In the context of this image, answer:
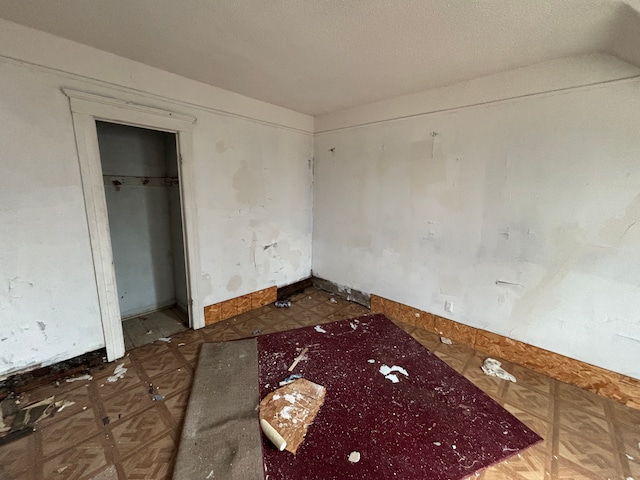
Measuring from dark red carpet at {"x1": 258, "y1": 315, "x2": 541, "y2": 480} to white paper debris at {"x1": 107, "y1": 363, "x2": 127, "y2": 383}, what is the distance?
1.13m

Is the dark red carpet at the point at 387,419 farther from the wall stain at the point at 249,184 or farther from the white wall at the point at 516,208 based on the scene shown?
the wall stain at the point at 249,184

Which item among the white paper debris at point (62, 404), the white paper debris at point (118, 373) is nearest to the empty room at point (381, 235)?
the white paper debris at point (62, 404)

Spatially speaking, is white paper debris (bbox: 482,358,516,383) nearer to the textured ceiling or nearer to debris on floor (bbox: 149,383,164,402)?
the textured ceiling

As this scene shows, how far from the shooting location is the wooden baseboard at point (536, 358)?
205cm

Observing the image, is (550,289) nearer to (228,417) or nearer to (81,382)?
(228,417)

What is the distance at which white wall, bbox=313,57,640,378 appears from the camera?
1960mm

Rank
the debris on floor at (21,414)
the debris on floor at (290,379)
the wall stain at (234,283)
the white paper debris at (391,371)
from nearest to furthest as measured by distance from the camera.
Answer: the debris on floor at (21,414), the debris on floor at (290,379), the white paper debris at (391,371), the wall stain at (234,283)

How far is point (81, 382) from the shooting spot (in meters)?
2.14

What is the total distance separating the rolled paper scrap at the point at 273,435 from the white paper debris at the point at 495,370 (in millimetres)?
1829

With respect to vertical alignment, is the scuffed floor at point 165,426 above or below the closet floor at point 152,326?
below

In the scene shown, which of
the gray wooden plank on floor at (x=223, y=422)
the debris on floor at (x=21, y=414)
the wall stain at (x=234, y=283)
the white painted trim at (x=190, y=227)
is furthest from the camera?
the wall stain at (x=234, y=283)

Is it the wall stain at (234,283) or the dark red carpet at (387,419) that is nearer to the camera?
the dark red carpet at (387,419)

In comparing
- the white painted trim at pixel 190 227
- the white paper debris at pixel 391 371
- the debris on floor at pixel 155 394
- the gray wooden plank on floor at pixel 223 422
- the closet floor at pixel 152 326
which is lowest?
the white paper debris at pixel 391 371

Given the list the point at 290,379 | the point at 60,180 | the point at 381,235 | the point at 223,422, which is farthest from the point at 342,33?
the point at 223,422
